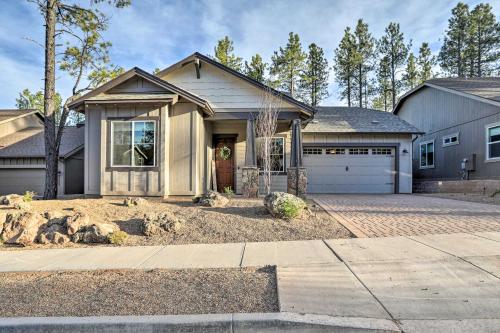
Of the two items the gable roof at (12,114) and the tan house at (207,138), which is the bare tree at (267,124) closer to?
the tan house at (207,138)

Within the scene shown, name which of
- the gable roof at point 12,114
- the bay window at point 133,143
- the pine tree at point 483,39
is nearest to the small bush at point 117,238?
the bay window at point 133,143

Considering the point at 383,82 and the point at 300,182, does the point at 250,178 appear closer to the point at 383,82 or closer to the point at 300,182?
the point at 300,182

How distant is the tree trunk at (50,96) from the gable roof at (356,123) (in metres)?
10.2

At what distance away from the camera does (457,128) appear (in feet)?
54.8

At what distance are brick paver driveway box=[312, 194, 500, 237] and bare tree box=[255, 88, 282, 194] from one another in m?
2.59

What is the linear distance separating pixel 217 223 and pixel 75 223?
9.89 ft

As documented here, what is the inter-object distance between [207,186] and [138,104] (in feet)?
13.3

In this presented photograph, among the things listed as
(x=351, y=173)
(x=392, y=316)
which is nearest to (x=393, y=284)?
(x=392, y=316)

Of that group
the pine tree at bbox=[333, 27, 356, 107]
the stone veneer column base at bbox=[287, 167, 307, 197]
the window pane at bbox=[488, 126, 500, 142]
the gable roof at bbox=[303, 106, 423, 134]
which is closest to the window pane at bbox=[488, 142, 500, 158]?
the window pane at bbox=[488, 126, 500, 142]

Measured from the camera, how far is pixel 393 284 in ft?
12.6

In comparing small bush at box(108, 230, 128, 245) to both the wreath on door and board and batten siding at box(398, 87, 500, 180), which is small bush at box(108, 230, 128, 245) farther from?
board and batten siding at box(398, 87, 500, 180)

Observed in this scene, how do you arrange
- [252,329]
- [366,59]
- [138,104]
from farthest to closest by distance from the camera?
[366,59] < [138,104] < [252,329]

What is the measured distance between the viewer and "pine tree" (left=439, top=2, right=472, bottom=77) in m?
28.7

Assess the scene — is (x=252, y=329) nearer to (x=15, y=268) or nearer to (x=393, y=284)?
(x=393, y=284)
